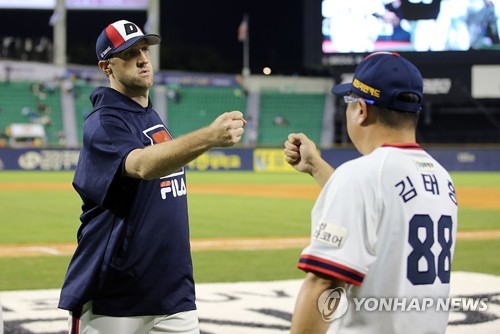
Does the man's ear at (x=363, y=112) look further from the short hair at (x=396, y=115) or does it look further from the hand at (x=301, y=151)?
the hand at (x=301, y=151)

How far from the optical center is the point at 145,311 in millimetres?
3834

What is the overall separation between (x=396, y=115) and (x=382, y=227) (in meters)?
0.40

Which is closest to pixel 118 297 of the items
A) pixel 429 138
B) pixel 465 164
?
pixel 465 164

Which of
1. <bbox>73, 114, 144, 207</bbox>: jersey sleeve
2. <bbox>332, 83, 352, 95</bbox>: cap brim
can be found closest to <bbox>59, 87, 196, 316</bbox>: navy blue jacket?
<bbox>73, 114, 144, 207</bbox>: jersey sleeve

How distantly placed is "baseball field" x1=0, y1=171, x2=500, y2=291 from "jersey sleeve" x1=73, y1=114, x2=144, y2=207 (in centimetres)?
524

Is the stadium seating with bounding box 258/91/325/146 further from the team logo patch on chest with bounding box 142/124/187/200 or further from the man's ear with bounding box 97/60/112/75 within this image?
the team logo patch on chest with bounding box 142/124/187/200

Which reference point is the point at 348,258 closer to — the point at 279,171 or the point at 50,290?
the point at 50,290

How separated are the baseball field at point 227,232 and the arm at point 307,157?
588cm

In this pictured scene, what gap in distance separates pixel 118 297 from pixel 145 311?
0.45ft

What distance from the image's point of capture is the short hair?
270cm

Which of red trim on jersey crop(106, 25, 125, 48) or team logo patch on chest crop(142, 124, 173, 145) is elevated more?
red trim on jersey crop(106, 25, 125, 48)

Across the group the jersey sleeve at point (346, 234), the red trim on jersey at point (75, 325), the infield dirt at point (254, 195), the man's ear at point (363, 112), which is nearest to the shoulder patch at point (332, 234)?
the jersey sleeve at point (346, 234)

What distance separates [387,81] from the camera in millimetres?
2676

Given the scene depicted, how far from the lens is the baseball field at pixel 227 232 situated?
10.0 metres
